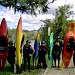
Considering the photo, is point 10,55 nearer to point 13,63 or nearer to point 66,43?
point 13,63

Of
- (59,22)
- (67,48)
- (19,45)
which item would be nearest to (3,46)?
(19,45)

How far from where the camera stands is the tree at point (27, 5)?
16628 mm

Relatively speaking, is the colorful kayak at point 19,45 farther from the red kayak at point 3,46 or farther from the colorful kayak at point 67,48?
the colorful kayak at point 67,48

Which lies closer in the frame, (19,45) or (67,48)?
(19,45)

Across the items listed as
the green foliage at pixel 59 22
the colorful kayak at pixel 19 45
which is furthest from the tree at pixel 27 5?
the green foliage at pixel 59 22

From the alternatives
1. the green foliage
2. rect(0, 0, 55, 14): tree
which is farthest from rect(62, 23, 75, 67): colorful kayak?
the green foliage

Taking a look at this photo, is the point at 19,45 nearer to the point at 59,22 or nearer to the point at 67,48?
the point at 67,48

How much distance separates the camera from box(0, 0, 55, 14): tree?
54.6 feet

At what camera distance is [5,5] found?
659 inches

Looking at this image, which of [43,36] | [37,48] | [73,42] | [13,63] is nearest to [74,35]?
[73,42]

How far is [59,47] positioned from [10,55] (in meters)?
2.91

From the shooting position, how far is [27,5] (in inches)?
673

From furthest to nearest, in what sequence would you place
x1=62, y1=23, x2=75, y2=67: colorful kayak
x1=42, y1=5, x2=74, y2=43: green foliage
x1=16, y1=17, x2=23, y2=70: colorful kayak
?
x1=42, y1=5, x2=74, y2=43: green foliage, x1=62, y1=23, x2=75, y2=67: colorful kayak, x1=16, y1=17, x2=23, y2=70: colorful kayak

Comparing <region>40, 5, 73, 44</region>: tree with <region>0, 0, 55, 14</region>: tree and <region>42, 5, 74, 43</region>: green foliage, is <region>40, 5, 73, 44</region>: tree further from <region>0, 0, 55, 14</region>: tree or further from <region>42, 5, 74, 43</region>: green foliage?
<region>0, 0, 55, 14</region>: tree
